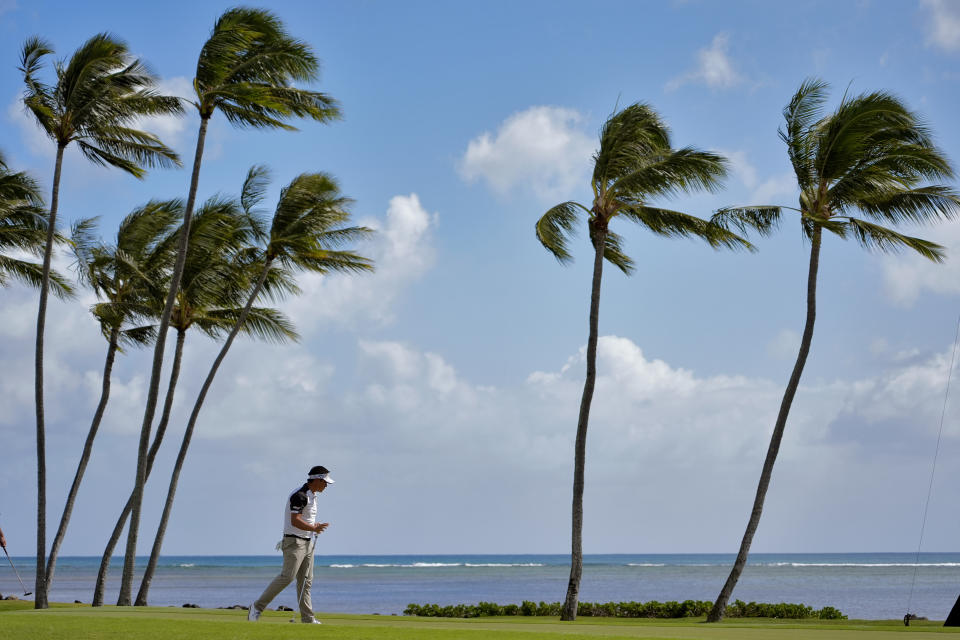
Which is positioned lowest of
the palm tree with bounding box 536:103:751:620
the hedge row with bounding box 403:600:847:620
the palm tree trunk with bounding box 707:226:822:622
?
the hedge row with bounding box 403:600:847:620

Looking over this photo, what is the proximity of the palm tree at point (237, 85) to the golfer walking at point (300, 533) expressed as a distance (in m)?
9.65

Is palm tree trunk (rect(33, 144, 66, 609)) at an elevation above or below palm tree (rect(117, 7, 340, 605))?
below

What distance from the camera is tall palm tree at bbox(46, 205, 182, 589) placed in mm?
23531

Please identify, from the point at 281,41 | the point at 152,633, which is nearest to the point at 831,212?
the point at 281,41

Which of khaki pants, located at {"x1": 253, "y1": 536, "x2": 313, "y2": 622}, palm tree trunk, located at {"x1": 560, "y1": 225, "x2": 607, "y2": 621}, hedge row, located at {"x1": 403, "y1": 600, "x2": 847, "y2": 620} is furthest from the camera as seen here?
hedge row, located at {"x1": 403, "y1": 600, "x2": 847, "y2": 620}

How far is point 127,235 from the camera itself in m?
24.2

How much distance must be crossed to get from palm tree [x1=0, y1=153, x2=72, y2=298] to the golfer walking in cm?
1457

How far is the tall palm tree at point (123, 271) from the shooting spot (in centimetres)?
2353

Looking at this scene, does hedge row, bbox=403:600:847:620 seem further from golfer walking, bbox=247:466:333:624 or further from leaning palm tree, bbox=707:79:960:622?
golfer walking, bbox=247:466:333:624

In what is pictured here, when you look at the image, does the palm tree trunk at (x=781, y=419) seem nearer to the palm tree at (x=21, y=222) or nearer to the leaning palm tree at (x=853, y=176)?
the leaning palm tree at (x=853, y=176)

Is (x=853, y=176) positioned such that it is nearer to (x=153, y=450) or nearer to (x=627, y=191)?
(x=627, y=191)

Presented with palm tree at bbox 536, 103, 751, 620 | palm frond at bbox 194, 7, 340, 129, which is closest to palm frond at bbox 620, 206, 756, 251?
palm tree at bbox 536, 103, 751, 620

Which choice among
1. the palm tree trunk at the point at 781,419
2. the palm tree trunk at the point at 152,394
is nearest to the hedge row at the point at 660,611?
the palm tree trunk at the point at 781,419

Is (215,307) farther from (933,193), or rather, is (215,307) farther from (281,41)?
(933,193)
